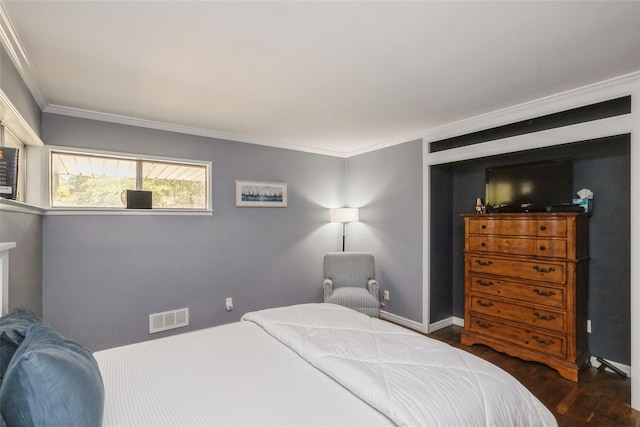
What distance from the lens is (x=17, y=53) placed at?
189cm

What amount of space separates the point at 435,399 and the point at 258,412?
68 centimetres

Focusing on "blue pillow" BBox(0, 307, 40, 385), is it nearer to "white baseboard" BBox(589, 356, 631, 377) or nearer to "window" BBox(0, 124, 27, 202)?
"window" BBox(0, 124, 27, 202)

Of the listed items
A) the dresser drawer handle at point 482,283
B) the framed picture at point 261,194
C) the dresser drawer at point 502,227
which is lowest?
the dresser drawer handle at point 482,283

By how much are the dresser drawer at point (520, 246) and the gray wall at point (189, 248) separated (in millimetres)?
2090

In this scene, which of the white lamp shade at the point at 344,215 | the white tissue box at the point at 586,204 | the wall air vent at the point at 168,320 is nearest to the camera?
the white tissue box at the point at 586,204

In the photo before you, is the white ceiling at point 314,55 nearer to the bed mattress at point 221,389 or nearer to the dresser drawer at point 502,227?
the dresser drawer at point 502,227

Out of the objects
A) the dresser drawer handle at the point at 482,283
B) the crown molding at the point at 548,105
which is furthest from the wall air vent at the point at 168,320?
the crown molding at the point at 548,105

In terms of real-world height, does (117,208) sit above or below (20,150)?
below

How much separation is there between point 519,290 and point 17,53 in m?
4.25

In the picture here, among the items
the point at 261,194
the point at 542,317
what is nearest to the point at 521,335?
the point at 542,317

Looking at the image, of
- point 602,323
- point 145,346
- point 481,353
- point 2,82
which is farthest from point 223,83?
point 602,323

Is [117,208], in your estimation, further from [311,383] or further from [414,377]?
[414,377]

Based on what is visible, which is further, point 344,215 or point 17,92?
A: point 344,215

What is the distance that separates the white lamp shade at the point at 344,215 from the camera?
14.4ft
